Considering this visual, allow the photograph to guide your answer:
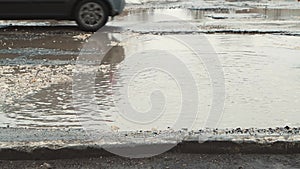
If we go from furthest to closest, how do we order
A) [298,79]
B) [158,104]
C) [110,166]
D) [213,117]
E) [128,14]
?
[128,14]
[298,79]
[158,104]
[213,117]
[110,166]

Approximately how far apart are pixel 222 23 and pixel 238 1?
9.08 metres

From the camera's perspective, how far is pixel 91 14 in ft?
Result: 36.3

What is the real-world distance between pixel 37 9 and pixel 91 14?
47.1 inches

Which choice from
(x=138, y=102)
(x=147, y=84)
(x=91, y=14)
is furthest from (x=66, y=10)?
(x=138, y=102)

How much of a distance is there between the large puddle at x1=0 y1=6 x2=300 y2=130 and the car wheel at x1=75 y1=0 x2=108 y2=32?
1492 millimetres

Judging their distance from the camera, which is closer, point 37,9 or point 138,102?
point 138,102

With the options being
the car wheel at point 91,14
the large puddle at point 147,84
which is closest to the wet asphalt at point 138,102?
the large puddle at point 147,84

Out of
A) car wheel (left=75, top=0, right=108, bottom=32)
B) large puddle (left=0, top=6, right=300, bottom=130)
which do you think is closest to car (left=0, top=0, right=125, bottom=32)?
car wheel (left=75, top=0, right=108, bottom=32)

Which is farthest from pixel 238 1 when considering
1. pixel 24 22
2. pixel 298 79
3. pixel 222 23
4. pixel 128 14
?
pixel 298 79

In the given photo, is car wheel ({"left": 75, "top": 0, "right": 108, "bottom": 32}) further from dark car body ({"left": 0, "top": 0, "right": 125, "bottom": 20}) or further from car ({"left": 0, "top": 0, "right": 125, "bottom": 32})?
dark car body ({"left": 0, "top": 0, "right": 125, "bottom": 20})

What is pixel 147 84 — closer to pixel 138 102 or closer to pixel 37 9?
pixel 138 102

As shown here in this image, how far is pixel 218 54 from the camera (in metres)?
8.05

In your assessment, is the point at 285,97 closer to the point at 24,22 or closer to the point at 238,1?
the point at 24,22

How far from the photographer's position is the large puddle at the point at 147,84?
4977 millimetres
